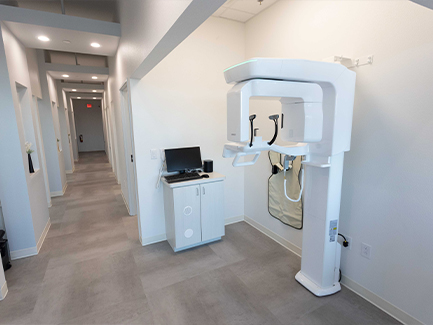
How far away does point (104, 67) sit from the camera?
5.24 meters

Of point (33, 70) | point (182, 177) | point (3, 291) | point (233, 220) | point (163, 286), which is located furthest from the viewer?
point (33, 70)

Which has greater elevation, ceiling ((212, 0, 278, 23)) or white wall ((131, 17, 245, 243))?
ceiling ((212, 0, 278, 23))

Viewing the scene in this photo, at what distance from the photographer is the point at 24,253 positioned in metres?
2.82

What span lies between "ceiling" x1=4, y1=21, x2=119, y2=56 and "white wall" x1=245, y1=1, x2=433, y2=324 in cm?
258

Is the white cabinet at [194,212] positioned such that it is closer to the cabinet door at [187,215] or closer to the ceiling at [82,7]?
the cabinet door at [187,215]

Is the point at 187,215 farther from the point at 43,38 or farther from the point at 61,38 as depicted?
the point at 43,38

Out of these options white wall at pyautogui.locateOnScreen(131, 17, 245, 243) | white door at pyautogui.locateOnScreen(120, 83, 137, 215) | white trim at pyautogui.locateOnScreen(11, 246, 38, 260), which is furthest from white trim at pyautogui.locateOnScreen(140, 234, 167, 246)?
white trim at pyautogui.locateOnScreen(11, 246, 38, 260)

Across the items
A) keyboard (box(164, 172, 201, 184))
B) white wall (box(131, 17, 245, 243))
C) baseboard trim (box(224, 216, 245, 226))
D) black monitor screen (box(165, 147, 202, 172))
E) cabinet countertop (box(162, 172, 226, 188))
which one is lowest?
baseboard trim (box(224, 216, 245, 226))

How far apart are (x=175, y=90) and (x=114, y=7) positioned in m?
1.51

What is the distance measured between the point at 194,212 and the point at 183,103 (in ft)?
4.77

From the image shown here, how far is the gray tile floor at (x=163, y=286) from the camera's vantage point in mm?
1926

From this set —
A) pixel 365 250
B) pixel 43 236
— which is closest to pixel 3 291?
pixel 43 236

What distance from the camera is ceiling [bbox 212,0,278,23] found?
107 inches

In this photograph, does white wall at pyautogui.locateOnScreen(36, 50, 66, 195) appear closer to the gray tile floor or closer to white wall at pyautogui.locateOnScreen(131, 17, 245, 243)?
the gray tile floor
